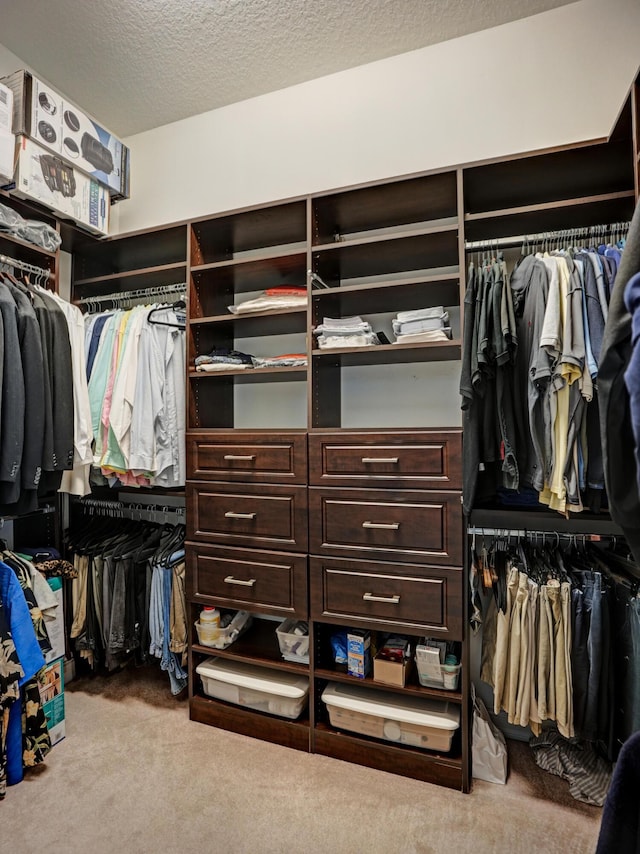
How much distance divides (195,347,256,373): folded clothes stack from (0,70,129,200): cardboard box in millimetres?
1023

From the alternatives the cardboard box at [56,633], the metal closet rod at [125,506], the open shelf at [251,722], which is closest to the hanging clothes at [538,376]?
the open shelf at [251,722]

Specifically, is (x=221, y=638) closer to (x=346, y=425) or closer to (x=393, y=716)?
(x=393, y=716)

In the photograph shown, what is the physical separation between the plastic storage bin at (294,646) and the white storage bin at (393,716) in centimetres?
16

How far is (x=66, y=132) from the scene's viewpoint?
6.82 feet

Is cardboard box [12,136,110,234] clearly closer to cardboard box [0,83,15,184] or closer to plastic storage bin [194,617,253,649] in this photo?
cardboard box [0,83,15,184]

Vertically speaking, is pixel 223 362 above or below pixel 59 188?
below

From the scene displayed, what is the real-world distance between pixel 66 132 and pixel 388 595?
2409mm

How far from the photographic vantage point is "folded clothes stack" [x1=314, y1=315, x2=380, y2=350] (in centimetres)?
195

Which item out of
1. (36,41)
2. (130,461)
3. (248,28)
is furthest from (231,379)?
(36,41)

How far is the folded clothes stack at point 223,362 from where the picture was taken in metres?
2.15

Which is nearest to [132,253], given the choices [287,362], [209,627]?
[287,362]

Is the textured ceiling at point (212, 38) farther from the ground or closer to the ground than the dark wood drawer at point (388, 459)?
farther from the ground

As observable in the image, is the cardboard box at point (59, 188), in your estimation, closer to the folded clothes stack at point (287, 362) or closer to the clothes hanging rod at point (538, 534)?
the folded clothes stack at point (287, 362)

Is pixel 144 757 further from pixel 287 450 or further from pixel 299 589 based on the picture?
pixel 287 450
